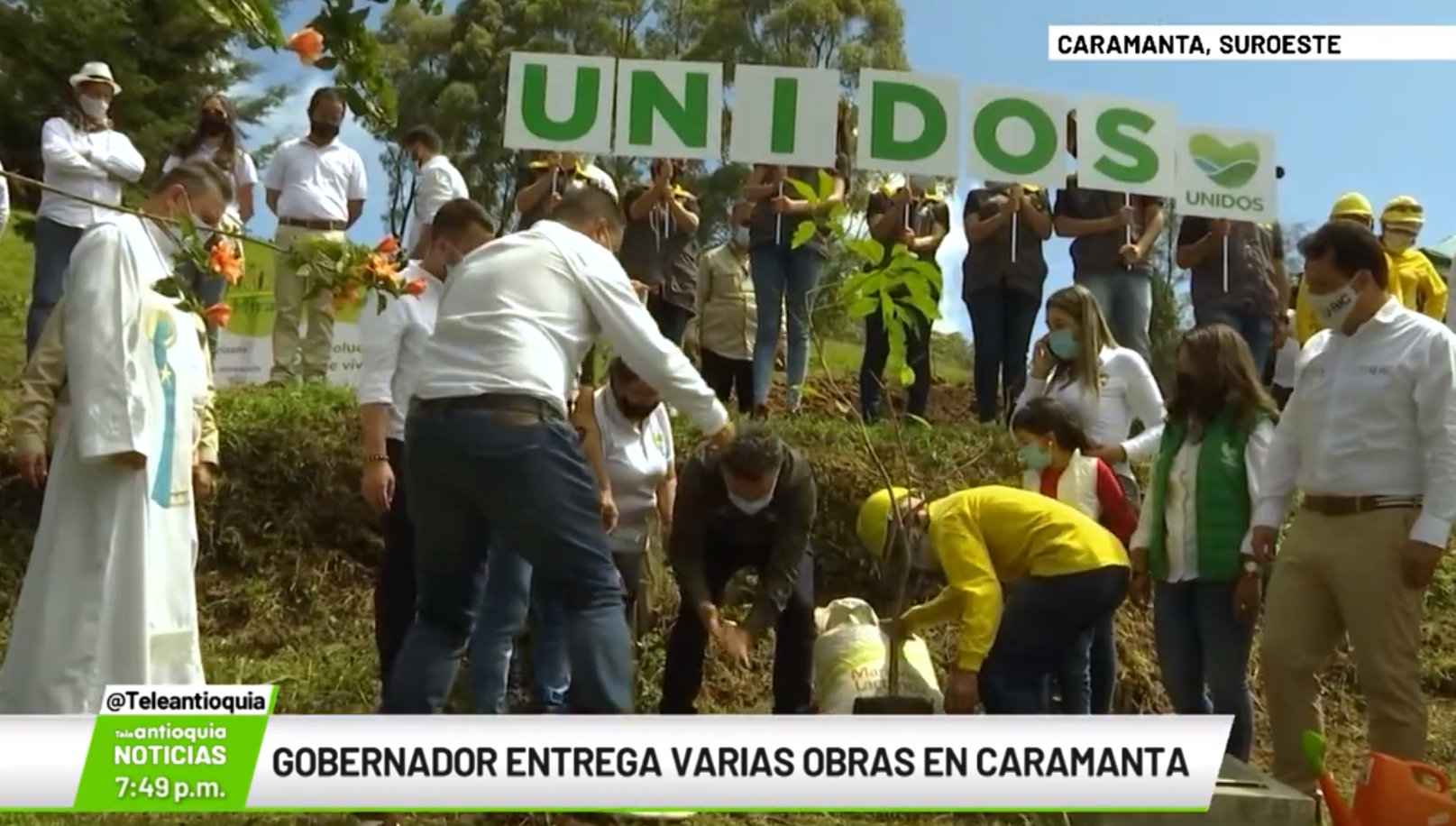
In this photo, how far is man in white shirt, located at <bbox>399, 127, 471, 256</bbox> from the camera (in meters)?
7.82

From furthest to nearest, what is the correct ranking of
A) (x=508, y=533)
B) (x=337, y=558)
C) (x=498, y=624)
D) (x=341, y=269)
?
(x=337, y=558) → (x=498, y=624) → (x=508, y=533) → (x=341, y=269)

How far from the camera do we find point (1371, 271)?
4574 millimetres

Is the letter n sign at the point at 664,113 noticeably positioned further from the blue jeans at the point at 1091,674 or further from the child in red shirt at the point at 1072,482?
the blue jeans at the point at 1091,674

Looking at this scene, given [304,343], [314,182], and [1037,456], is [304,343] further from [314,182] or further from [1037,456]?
[1037,456]

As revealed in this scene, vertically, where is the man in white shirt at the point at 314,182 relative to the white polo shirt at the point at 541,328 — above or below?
above

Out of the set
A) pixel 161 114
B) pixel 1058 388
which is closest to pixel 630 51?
pixel 161 114

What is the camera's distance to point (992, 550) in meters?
5.07

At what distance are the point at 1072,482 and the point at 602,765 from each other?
7.64ft

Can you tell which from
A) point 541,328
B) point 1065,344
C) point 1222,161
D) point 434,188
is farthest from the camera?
point 1222,161

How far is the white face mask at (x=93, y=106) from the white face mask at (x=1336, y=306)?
514 centimetres

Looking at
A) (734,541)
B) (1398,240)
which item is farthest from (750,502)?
(1398,240)

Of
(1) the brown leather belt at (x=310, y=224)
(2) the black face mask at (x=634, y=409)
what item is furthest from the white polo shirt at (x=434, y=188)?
(2) the black face mask at (x=634, y=409)

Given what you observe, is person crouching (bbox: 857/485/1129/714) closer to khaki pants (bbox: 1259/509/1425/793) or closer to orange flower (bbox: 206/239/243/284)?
khaki pants (bbox: 1259/509/1425/793)

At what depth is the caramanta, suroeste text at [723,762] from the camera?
156 inches
